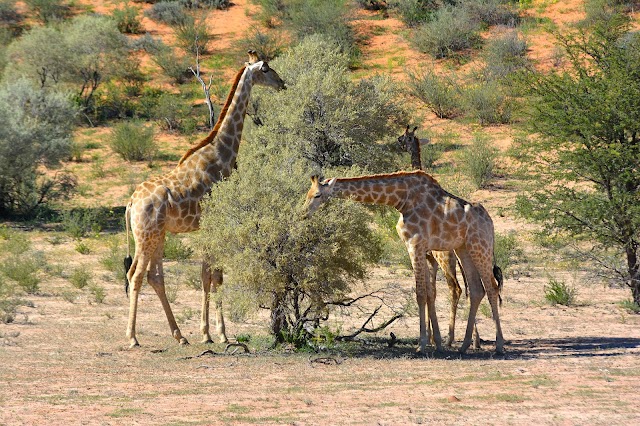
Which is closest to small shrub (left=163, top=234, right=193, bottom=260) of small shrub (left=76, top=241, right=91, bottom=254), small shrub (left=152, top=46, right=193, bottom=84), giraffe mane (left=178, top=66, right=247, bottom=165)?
small shrub (left=76, top=241, right=91, bottom=254)

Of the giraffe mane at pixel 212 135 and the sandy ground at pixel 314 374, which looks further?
the giraffe mane at pixel 212 135

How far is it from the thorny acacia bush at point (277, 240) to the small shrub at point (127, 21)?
35.6 meters

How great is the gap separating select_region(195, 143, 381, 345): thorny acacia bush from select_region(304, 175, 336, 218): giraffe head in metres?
0.16

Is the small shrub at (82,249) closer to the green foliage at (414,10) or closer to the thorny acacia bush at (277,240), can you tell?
the thorny acacia bush at (277,240)

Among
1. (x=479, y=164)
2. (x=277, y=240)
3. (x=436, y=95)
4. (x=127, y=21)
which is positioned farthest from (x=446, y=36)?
(x=277, y=240)

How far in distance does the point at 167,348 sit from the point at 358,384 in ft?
11.7

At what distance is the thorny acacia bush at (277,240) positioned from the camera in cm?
1188

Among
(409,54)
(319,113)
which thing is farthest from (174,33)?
(319,113)

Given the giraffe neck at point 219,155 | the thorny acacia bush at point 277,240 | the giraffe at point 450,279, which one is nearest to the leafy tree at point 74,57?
the giraffe neck at point 219,155

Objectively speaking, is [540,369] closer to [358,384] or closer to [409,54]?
[358,384]

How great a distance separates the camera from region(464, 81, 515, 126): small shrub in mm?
33375

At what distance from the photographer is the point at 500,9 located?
144ft

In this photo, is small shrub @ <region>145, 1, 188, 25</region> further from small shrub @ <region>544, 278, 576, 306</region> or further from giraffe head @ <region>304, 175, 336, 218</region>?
giraffe head @ <region>304, 175, 336, 218</region>

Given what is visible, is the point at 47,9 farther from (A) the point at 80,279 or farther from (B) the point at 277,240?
(B) the point at 277,240
